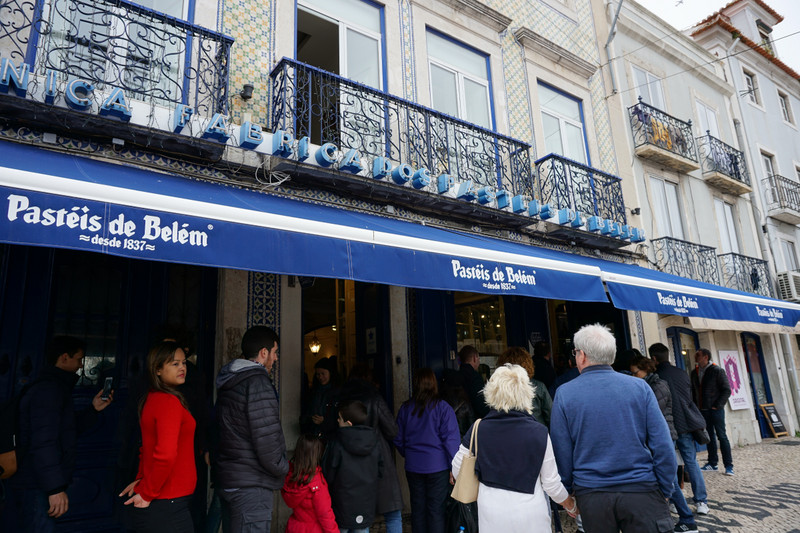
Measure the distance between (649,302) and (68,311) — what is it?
5738mm

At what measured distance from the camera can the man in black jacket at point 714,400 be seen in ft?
24.1

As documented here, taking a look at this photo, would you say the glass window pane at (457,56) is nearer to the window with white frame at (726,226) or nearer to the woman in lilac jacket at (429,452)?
the woman in lilac jacket at (429,452)

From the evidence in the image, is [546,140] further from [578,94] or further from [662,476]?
[662,476]

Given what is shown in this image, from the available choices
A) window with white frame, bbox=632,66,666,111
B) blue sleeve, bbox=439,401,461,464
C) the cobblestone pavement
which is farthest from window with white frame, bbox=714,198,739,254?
blue sleeve, bbox=439,401,461,464

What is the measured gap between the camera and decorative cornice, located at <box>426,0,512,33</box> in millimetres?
7896

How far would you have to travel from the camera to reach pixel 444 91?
758 centimetres

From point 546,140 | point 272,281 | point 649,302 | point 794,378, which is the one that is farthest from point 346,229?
point 794,378

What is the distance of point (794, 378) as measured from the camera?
12422mm

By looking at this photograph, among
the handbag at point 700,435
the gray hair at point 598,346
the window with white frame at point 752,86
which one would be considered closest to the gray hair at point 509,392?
the gray hair at point 598,346

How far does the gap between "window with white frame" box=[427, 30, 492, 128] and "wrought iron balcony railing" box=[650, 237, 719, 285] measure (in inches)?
179

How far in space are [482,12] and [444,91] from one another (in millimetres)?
1696

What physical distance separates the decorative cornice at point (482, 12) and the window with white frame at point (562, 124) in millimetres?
1337

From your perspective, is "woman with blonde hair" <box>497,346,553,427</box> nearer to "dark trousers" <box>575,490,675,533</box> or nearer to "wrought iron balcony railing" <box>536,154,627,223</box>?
"dark trousers" <box>575,490,675,533</box>

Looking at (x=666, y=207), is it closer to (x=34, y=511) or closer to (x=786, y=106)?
(x=786, y=106)
